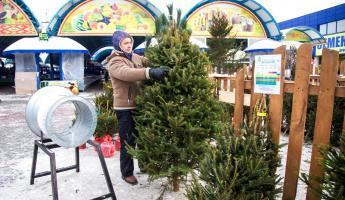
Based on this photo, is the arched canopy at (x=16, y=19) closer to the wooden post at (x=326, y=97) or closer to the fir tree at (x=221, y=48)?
the fir tree at (x=221, y=48)

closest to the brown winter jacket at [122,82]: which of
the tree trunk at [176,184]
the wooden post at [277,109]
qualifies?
the tree trunk at [176,184]

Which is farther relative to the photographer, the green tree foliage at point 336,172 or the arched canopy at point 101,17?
the arched canopy at point 101,17

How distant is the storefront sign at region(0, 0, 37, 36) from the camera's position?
17.5 m

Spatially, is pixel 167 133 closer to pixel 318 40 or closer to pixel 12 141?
pixel 12 141

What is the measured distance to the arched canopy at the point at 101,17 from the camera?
61.0 ft

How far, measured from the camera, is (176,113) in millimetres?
3420

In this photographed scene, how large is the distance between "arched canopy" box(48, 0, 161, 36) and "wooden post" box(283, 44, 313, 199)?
16.2 m

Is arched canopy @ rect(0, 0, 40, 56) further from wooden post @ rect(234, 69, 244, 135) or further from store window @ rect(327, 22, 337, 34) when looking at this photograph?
store window @ rect(327, 22, 337, 34)

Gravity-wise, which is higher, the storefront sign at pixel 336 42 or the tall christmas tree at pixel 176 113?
the storefront sign at pixel 336 42

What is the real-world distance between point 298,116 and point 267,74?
0.50m

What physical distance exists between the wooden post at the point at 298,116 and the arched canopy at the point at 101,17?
16.2 m

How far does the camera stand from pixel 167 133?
3.51 metres

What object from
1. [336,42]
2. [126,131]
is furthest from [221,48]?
[336,42]

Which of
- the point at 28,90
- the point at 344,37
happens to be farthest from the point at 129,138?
the point at 344,37
